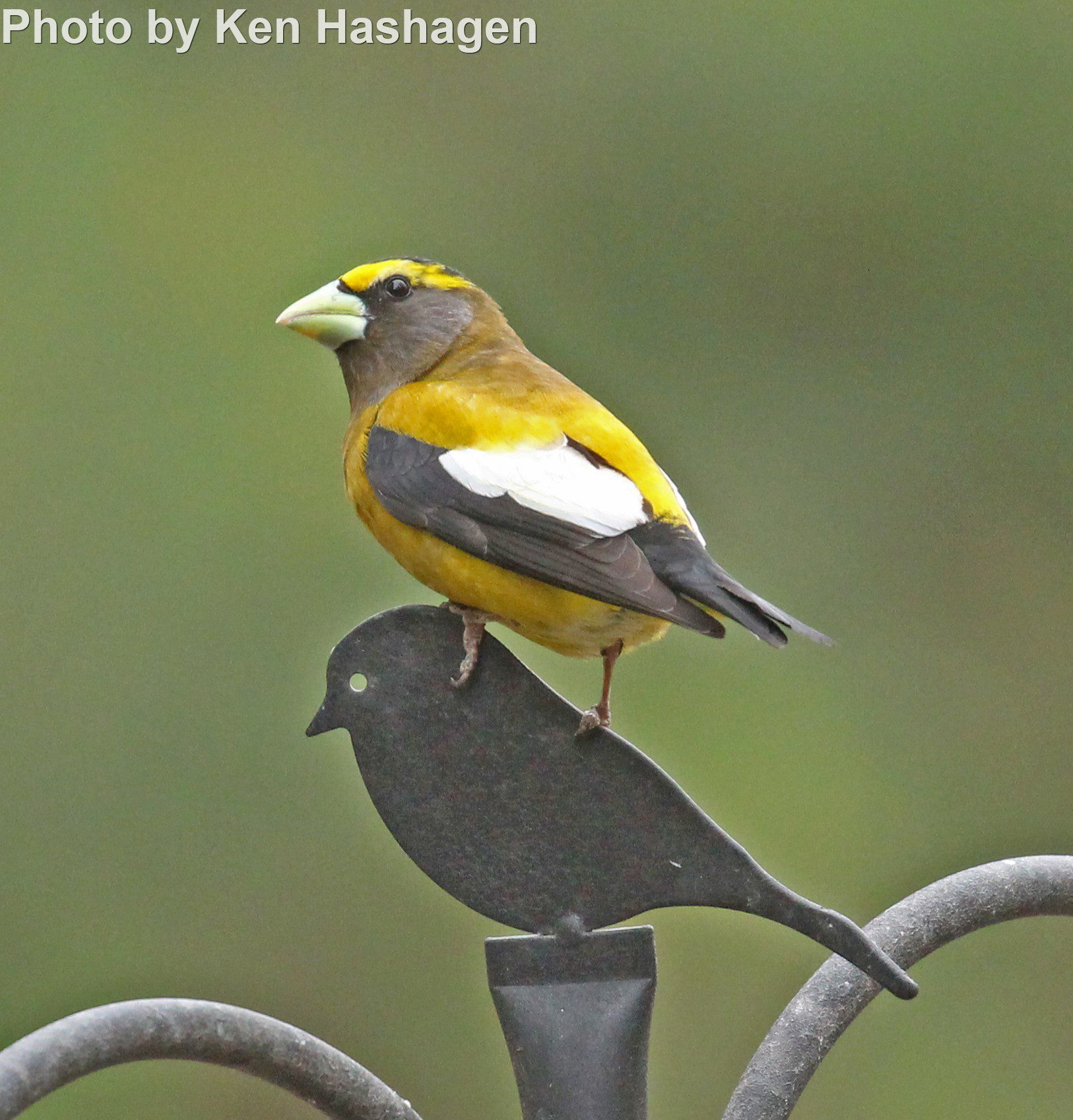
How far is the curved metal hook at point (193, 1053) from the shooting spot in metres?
0.87

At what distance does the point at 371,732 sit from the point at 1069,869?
496mm

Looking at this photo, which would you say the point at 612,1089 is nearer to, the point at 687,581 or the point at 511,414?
the point at 687,581

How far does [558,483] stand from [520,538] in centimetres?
6

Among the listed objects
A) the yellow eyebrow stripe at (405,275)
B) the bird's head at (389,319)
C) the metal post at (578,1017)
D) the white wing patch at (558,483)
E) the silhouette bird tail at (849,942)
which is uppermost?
the yellow eyebrow stripe at (405,275)

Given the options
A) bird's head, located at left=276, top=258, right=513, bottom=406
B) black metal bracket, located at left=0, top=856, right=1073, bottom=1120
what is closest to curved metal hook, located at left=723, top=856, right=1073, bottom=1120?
black metal bracket, located at left=0, top=856, right=1073, bottom=1120

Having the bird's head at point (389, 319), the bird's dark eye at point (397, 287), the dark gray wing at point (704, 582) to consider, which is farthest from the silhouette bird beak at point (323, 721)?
the bird's dark eye at point (397, 287)

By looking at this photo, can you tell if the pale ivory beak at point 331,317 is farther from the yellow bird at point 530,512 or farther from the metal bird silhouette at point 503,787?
the metal bird silhouette at point 503,787

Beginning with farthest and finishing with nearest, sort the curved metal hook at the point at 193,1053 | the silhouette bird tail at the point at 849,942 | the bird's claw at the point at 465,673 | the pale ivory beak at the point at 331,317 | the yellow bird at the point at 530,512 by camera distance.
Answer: the pale ivory beak at the point at 331,317
the yellow bird at the point at 530,512
the bird's claw at the point at 465,673
the silhouette bird tail at the point at 849,942
the curved metal hook at the point at 193,1053

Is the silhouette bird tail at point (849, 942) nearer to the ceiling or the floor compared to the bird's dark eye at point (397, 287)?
nearer to the floor

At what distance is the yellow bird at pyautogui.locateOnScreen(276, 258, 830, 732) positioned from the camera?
1248 mm

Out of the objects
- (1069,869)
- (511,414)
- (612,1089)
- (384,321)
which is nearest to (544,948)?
(612,1089)

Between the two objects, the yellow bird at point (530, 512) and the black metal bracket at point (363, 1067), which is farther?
the yellow bird at point (530, 512)

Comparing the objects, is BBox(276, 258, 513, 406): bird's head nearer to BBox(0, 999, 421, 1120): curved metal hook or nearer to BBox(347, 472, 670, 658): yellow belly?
BBox(347, 472, 670, 658): yellow belly

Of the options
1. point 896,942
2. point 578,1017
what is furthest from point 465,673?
point 896,942
